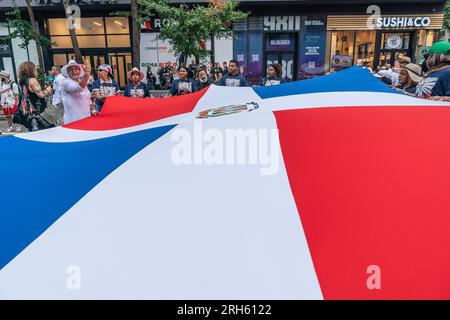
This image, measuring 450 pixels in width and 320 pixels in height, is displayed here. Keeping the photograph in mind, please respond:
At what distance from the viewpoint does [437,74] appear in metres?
4.12

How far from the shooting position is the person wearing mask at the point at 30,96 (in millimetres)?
6723

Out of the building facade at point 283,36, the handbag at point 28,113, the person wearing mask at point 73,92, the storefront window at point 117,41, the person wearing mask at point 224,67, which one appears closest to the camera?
the person wearing mask at point 73,92

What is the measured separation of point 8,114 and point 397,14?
771 inches

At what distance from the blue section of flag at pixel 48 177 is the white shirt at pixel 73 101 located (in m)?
3.80

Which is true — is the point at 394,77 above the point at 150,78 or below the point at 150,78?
above

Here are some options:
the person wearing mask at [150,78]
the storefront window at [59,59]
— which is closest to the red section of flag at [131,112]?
the person wearing mask at [150,78]

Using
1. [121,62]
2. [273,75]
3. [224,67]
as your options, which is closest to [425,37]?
[224,67]

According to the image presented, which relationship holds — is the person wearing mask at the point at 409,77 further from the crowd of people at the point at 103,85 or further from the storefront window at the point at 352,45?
the storefront window at the point at 352,45

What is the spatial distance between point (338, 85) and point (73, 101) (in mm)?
4557

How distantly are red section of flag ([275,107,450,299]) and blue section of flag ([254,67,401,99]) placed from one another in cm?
74

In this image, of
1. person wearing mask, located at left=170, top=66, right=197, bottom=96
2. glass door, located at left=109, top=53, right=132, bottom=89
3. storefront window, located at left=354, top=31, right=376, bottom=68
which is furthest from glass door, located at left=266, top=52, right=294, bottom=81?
person wearing mask, located at left=170, top=66, right=197, bottom=96

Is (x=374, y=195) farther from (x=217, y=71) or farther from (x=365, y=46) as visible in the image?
(x=365, y=46)

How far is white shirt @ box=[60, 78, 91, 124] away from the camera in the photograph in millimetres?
6004

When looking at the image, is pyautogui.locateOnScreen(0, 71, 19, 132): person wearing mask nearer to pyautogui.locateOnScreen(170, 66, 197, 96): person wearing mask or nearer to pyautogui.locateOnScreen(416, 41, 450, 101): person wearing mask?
pyautogui.locateOnScreen(170, 66, 197, 96): person wearing mask
